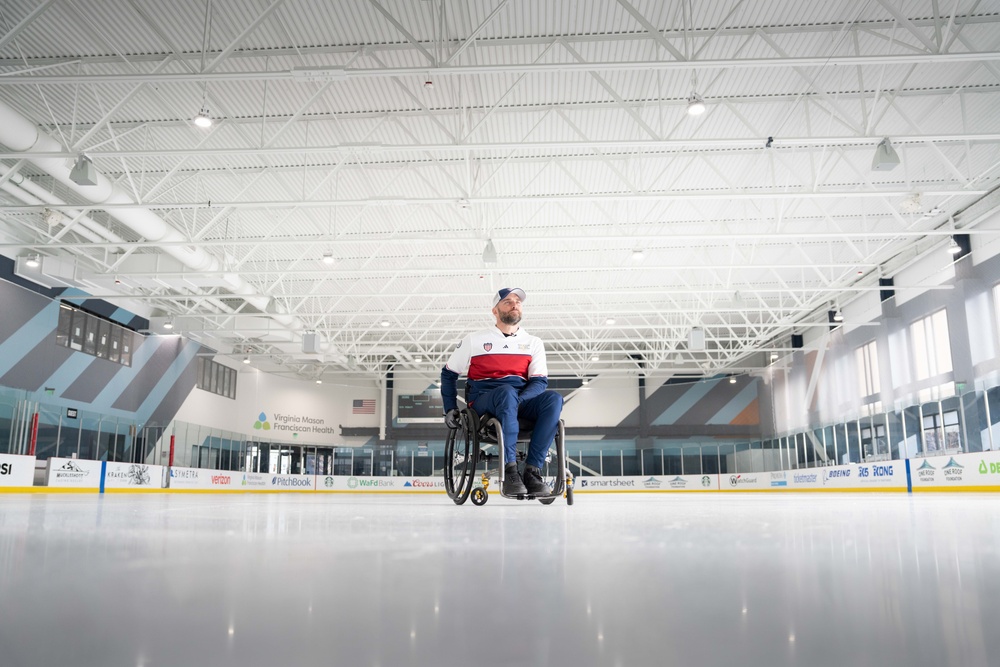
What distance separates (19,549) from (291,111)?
43.7 feet

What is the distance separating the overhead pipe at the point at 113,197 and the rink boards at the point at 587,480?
556cm

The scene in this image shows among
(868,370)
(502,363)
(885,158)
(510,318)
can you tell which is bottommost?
(502,363)

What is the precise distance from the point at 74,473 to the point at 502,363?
16.4 meters

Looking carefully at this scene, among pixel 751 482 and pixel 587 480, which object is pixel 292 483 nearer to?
pixel 587 480

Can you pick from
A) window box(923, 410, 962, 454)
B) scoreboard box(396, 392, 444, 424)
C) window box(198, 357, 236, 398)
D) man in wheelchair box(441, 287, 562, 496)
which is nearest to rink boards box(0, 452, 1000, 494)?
window box(923, 410, 962, 454)

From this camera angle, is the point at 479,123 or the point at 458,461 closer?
the point at 458,461

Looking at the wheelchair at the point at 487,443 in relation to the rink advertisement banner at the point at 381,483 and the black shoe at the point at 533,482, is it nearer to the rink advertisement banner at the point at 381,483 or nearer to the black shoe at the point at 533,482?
the black shoe at the point at 533,482

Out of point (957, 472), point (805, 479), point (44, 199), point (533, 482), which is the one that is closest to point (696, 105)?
point (533, 482)

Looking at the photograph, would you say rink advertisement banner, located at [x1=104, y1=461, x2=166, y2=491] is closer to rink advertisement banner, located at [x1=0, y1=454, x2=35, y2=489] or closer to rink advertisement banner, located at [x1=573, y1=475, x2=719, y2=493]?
rink advertisement banner, located at [x1=0, y1=454, x2=35, y2=489]

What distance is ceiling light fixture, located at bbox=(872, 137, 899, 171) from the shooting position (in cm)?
1101

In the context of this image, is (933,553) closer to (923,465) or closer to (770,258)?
(923,465)

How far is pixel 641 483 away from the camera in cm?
3275

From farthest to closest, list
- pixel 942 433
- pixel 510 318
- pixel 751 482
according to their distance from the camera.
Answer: pixel 751 482, pixel 942 433, pixel 510 318

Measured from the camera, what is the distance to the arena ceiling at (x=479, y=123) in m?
11.2
